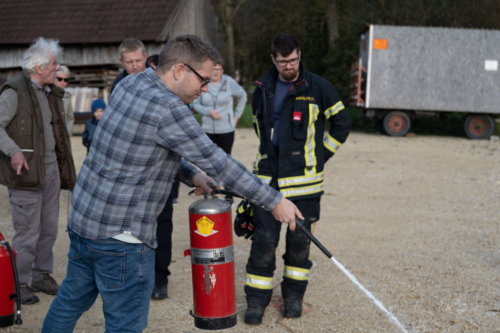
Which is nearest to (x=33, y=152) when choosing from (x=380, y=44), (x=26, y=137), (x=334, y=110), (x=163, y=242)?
(x=26, y=137)

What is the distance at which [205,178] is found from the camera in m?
3.29

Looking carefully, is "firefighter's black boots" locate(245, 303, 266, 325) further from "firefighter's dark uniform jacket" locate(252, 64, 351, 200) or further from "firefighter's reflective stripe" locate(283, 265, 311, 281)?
"firefighter's dark uniform jacket" locate(252, 64, 351, 200)

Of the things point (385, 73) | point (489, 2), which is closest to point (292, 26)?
Result: point (489, 2)

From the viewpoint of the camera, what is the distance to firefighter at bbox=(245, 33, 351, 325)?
436cm

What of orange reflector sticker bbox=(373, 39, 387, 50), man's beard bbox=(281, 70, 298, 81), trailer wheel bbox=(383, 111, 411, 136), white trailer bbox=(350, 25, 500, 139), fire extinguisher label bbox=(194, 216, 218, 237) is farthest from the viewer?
trailer wheel bbox=(383, 111, 411, 136)

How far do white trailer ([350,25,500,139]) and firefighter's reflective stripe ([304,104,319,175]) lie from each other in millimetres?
12680

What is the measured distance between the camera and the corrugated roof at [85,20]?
24062 mm

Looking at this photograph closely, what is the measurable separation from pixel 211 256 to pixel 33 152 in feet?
6.92

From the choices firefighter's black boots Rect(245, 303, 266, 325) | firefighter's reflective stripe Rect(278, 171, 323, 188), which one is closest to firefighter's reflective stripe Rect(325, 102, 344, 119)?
firefighter's reflective stripe Rect(278, 171, 323, 188)

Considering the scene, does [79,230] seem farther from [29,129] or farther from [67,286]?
[29,129]

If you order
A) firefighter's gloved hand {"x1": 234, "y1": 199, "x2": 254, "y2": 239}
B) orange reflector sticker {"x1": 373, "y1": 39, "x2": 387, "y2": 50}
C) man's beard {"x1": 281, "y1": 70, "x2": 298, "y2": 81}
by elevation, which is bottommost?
firefighter's gloved hand {"x1": 234, "y1": 199, "x2": 254, "y2": 239}

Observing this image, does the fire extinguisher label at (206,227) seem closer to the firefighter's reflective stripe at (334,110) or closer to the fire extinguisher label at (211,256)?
the fire extinguisher label at (211,256)

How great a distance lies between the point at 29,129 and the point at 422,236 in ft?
15.7

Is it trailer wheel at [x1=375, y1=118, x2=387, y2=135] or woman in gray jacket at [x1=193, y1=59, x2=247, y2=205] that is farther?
trailer wheel at [x1=375, y1=118, x2=387, y2=135]
